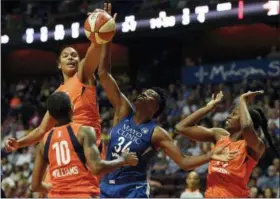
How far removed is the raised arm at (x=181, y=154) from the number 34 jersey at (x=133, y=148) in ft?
0.20

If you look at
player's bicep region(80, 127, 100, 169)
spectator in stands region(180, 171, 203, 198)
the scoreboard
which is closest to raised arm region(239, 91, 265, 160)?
player's bicep region(80, 127, 100, 169)

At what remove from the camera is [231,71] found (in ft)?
49.8

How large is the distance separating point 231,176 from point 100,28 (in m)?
1.62

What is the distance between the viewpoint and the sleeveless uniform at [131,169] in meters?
4.92

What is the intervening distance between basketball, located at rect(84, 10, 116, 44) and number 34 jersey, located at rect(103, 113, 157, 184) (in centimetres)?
79

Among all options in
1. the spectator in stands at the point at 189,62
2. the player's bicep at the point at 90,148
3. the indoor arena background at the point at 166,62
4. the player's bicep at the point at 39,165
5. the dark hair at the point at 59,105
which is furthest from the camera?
the spectator in stands at the point at 189,62

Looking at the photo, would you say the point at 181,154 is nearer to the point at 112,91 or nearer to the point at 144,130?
the point at 144,130

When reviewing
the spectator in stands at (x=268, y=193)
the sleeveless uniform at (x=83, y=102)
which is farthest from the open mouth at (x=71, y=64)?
the spectator in stands at (x=268, y=193)

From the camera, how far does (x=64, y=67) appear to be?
5727mm

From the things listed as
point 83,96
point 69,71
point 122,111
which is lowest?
point 122,111

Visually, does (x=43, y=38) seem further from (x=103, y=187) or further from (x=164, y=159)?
(x=103, y=187)

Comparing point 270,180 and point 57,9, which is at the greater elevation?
point 57,9

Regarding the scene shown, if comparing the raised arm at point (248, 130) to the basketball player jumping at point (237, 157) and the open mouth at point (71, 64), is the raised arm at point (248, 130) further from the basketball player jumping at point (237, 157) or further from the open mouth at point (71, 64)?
the open mouth at point (71, 64)

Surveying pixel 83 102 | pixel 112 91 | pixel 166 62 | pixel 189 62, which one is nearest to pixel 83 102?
pixel 83 102
